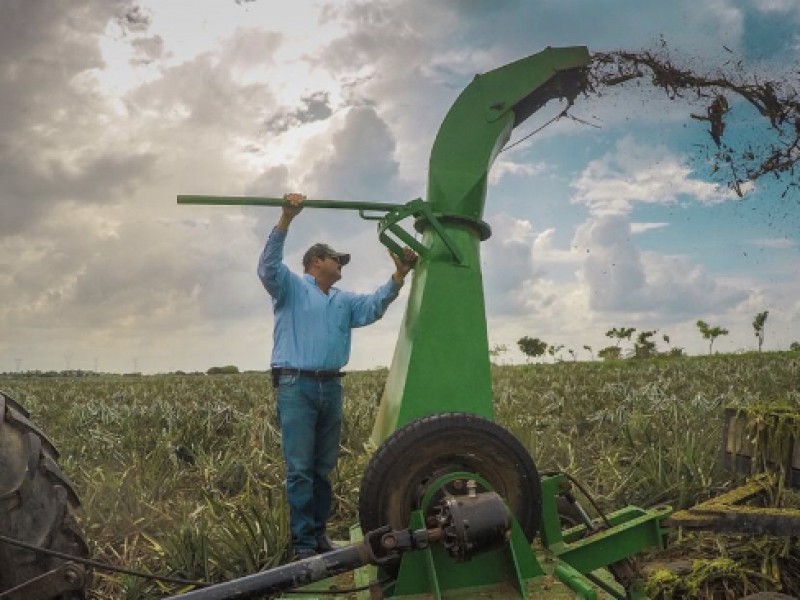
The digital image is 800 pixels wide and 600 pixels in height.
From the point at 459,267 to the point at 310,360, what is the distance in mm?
1357

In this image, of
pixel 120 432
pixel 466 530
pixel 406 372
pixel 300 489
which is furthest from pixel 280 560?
pixel 120 432

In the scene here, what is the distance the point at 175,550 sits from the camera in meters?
5.41

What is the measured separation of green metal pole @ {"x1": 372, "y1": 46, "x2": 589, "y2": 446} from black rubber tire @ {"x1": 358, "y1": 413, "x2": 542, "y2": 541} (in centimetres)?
80

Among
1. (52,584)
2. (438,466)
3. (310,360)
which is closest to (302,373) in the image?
(310,360)

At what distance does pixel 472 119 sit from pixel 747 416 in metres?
2.79

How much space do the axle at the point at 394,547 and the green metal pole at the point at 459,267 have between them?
118 cm

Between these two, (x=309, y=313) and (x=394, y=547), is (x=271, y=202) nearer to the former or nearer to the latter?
(x=309, y=313)

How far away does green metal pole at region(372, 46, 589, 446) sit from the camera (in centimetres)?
450

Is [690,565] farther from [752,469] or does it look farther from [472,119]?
[472,119]

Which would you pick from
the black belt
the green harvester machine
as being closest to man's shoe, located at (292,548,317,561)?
the green harvester machine

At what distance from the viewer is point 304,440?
5.21 m

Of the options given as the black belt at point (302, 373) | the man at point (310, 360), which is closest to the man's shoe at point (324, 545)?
the man at point (310, 360)

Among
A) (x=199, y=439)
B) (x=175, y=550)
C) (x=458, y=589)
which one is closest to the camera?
(x=458, y=589)

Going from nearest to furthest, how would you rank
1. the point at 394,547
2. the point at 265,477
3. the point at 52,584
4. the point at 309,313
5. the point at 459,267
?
1. the point at 394,547
2. the point at 52,584
3. the point at 459,267
4. the point at 309,313
5. the point at 265,477
